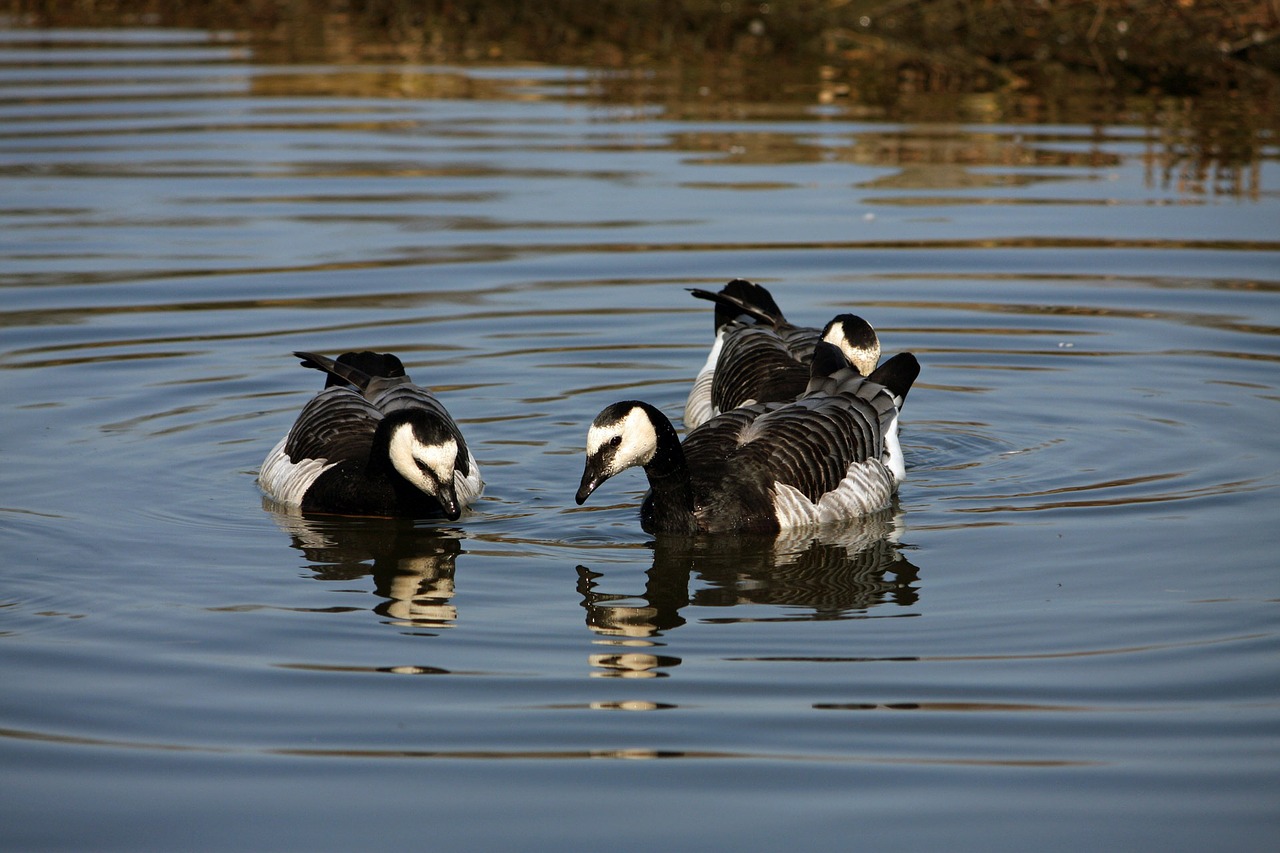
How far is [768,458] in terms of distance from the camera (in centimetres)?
1012

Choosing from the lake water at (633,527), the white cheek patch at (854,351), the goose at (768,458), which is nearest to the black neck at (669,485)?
the goose at (768,458)

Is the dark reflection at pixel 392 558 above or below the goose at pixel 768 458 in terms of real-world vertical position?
below

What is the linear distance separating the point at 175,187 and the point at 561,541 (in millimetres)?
11870

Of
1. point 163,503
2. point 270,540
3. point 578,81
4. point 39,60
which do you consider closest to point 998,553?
point 270,540

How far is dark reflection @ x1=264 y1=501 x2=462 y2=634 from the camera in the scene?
863cm

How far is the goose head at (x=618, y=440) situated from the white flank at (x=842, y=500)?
94cm

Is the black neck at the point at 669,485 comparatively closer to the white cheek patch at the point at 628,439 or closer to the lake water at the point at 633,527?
the white cheek patch at the point at 628,439

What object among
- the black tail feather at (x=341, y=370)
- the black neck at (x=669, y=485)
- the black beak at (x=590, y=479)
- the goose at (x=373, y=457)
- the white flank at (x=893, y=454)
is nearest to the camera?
the black beak at (x=590, y=479)

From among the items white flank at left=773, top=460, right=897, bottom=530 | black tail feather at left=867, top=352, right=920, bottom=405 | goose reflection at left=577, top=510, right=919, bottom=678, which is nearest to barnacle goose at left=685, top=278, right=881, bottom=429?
black tail feather at left=867, top=352, right=920, bottom=405

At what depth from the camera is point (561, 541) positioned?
9.76 meters

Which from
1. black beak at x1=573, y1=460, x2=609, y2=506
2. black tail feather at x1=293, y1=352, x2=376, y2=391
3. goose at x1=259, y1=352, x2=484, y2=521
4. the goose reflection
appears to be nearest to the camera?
the goose reflection

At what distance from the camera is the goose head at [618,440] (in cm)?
932

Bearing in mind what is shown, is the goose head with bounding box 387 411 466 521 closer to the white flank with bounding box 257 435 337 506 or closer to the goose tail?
the white flank with bounding box 257 435 337 506

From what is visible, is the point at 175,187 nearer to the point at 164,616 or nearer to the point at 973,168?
the point at 973,168
